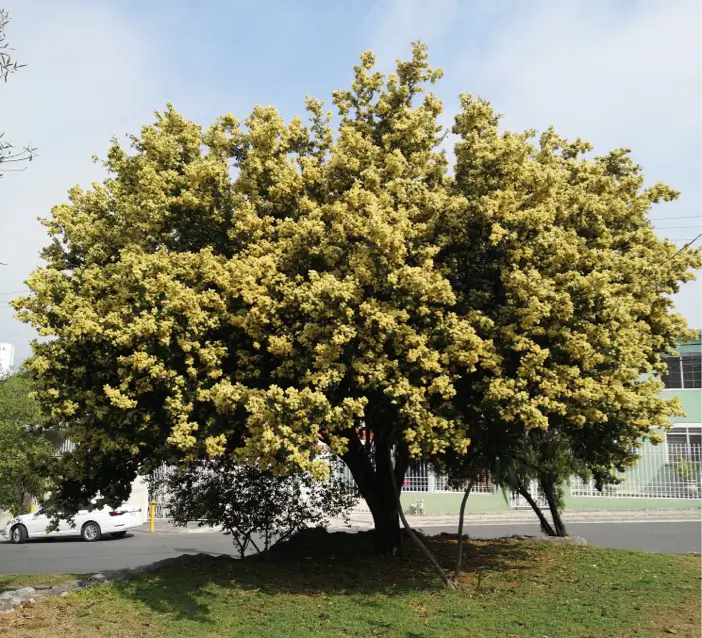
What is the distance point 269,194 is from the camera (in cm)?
959

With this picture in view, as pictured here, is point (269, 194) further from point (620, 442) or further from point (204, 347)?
point (620, 442)

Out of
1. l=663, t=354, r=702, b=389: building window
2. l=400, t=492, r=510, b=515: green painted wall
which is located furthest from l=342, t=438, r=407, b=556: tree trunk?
l=663, t=354, r=702, b=389: building window

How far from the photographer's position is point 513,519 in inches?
872

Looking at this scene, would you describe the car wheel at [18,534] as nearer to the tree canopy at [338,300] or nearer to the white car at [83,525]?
the white car at [83,525]

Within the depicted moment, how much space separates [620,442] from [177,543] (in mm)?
13303

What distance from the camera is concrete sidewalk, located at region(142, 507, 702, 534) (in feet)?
69.6

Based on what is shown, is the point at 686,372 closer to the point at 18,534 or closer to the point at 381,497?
the point at 381,497

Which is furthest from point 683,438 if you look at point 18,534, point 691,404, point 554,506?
point 18,534

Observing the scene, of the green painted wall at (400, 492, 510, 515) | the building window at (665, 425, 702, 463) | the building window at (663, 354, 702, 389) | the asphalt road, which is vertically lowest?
the asphalt road

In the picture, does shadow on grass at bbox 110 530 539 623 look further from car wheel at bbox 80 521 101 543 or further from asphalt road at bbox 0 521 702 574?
car wheel at bbox 80 521 101 543

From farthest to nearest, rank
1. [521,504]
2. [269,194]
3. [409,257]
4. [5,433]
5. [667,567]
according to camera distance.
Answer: [521,504], [5,433], [667,567], [269,194], [409,257]

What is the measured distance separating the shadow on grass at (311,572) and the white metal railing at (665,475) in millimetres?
11027

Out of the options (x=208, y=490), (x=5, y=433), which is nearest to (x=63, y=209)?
(x=208, y=490)

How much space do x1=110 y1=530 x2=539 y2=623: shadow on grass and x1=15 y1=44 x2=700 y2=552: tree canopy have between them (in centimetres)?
175
